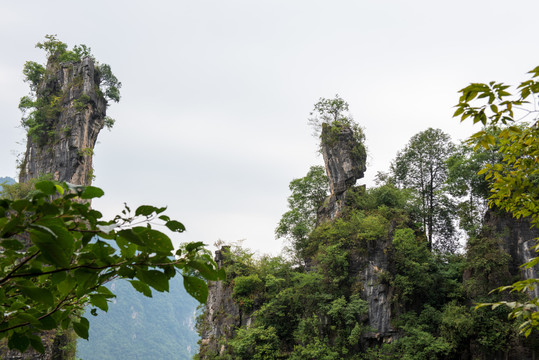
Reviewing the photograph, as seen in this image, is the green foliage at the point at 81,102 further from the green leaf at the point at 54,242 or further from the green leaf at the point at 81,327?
the green leaf at the point at 54,242

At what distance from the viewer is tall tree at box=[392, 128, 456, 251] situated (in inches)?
771

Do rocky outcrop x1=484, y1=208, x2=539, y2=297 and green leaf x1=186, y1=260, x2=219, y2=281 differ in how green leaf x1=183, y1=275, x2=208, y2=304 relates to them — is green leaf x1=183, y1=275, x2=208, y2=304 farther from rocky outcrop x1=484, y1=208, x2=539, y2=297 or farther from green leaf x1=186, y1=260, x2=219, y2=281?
rocky outcrop x1=484, y1=208, x2=539, y2=297

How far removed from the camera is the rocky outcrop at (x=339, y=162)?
20.2 metres

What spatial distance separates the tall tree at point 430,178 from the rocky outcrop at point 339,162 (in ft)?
9.12

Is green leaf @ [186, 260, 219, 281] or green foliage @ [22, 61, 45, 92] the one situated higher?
green foliage @ [22, 61, 45, 92]

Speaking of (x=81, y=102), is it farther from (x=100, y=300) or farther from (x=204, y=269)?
(x=204, y=269)

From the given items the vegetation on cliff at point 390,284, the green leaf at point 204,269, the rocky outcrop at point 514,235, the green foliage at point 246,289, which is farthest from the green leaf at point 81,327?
the green foliage at point 246,289

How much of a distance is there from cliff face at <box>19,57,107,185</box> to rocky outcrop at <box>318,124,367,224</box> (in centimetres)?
1371

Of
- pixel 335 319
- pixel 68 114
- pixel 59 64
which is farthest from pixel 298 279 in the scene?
pixel 59 64

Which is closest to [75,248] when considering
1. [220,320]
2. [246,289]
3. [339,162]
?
[246,289]

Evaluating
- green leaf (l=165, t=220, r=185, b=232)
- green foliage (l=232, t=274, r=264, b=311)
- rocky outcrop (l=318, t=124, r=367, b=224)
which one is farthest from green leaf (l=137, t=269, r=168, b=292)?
rocky outcrop (l=318, t=124, r=367, b=224)

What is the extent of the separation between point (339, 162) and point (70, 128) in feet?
51.0

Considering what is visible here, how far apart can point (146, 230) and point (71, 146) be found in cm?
2236

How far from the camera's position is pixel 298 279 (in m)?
17.2
